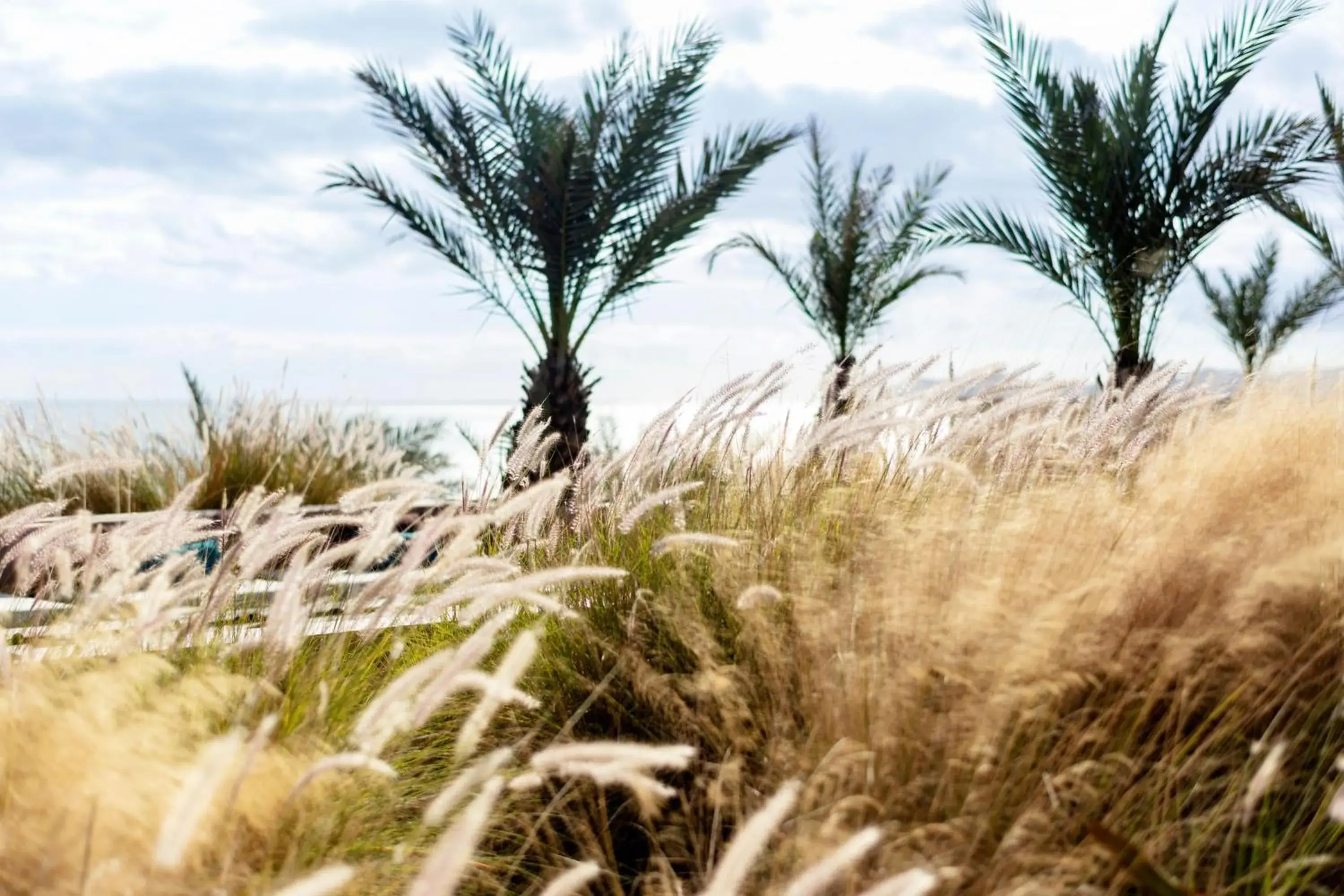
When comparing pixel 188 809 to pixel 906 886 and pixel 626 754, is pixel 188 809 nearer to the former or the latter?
pixel 626 754

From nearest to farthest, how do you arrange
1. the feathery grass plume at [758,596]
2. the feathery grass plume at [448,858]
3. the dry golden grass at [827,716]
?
1. the feathery grass plume at [448,858]
2. the dry golden grass at [827,716]
3. the feathery grass plume at [758,596]

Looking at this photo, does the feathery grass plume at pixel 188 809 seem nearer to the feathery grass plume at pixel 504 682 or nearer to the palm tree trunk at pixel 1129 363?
the feathery grass plume at pixel 504 682

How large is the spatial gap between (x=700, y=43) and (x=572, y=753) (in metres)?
9.95

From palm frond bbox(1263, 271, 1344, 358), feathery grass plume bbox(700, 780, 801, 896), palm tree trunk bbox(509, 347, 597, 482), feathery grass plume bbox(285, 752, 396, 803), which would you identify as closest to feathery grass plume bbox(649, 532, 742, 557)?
feathery grass plume bbox(285, 752, 396, 803)

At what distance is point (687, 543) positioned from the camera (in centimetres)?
288

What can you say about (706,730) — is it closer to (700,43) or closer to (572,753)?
(572,753)

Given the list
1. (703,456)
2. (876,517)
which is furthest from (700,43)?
(876,517)

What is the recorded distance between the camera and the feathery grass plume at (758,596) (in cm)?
197

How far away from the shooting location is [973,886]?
5.32ft

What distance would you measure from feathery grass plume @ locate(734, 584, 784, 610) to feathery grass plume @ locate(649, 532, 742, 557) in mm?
113

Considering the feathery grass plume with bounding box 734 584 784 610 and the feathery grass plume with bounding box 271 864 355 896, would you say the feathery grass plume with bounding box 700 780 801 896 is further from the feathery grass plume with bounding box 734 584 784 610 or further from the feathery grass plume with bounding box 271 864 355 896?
the feathery grass plume with bounding box 734 584 784 610

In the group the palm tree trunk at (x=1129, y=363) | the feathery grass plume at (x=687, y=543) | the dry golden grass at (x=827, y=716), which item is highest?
the palm tree trunk at (x=1129, y=363)

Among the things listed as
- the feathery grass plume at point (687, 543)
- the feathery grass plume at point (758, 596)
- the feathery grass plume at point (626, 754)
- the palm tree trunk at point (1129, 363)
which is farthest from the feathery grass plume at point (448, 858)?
the palm tree trunk at point (1129, 363)

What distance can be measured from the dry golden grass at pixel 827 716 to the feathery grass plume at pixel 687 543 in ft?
0.10
